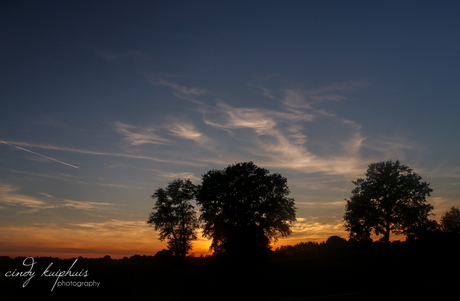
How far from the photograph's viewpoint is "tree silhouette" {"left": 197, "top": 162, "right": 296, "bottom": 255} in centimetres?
4647

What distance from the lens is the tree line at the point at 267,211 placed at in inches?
1831

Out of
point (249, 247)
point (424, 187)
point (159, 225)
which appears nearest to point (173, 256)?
point (159, 225)

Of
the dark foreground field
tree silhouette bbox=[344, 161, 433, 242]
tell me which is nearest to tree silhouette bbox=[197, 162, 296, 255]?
tree silhouette bbox=[344, 161, 433, 242]

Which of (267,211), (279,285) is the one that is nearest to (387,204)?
(267,211)

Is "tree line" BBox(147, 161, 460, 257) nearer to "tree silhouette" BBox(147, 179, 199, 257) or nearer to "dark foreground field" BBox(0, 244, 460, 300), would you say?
"tree silhouette" BBox(147, 179, 199, 257)

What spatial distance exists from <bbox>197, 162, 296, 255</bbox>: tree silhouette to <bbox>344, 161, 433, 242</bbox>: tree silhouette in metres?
11.3

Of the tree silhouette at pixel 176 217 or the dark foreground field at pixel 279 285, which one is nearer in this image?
the dark foreground field at pixel 279 285

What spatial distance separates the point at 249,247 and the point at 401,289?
34919mm

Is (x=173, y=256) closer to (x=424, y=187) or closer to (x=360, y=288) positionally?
(x=360, y=288)

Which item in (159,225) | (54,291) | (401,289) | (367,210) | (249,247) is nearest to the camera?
(401,289)

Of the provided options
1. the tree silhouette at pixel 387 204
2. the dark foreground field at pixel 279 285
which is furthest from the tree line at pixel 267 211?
the dark foreground field at pixel 279 285

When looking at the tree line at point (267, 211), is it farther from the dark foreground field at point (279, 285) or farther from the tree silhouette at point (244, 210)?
the dark foreground field at point (279, 285)

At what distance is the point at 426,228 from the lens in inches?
1833

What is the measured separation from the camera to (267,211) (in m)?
48.1
